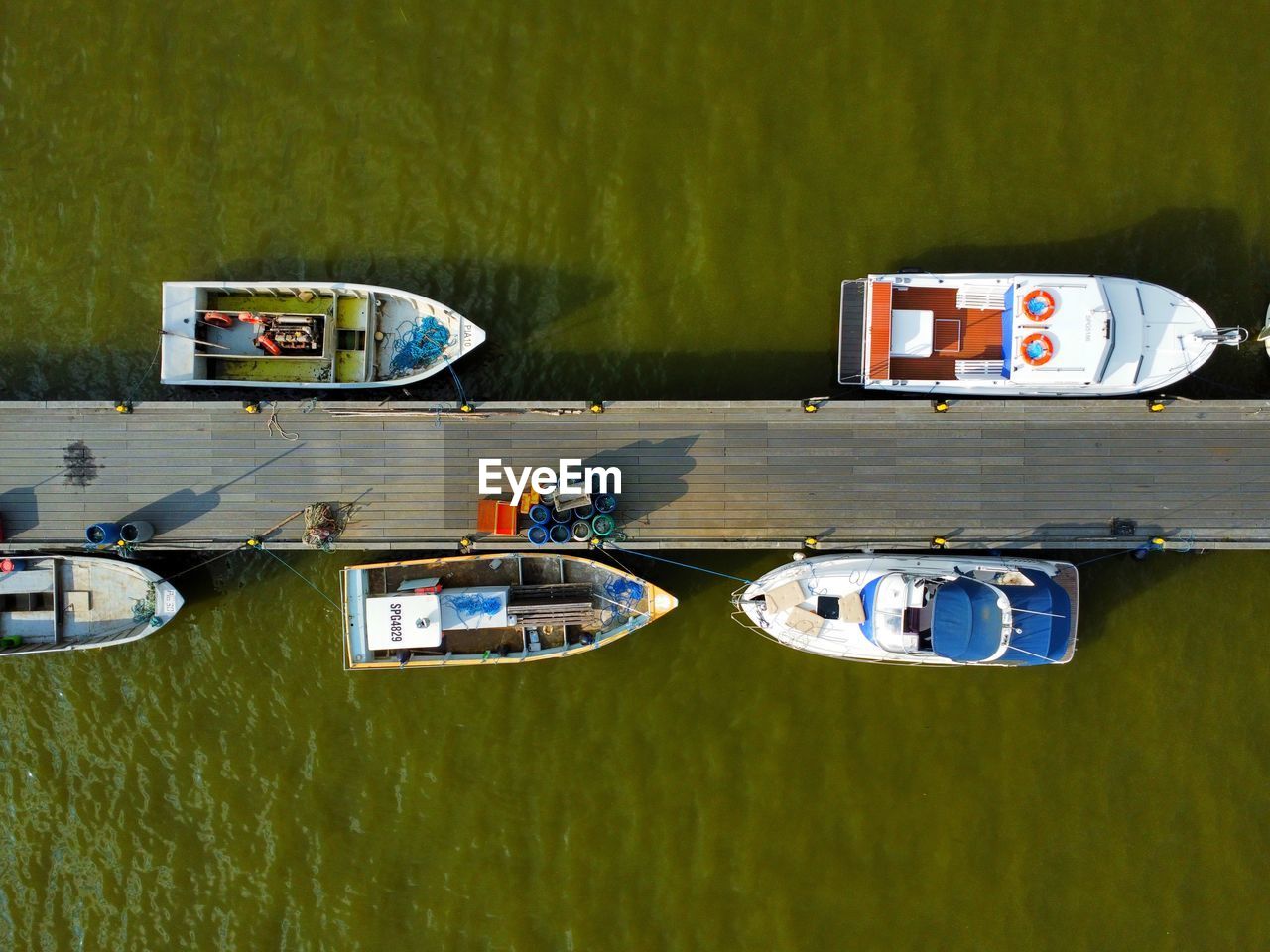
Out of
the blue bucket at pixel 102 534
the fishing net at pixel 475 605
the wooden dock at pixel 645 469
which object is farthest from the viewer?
the wooden dock at pixel 645 469

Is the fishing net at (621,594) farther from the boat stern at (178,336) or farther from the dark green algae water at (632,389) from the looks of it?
the boat stern at (178,336)

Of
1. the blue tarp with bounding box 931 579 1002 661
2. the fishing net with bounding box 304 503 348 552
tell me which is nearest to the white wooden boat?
the fishing net with bounding box 304 503 348 552

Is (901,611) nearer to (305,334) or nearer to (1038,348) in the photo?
(1038,348)

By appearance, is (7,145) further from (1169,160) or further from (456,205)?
(1169,160)

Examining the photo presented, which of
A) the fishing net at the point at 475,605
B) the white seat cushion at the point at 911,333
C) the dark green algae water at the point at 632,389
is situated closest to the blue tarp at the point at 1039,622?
the dark green algae water at the point at 632,389

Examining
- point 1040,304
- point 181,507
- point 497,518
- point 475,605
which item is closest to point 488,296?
point 497,518

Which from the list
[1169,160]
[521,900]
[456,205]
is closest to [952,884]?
[521,900]
